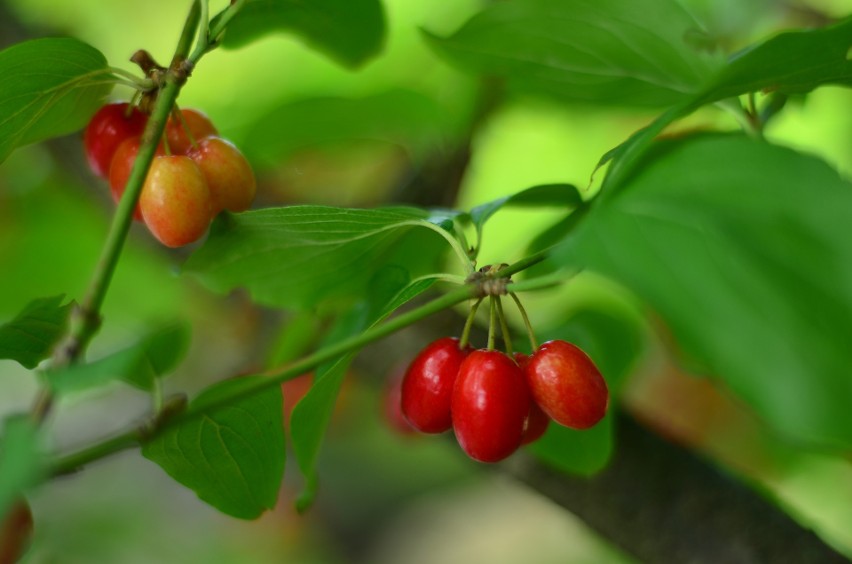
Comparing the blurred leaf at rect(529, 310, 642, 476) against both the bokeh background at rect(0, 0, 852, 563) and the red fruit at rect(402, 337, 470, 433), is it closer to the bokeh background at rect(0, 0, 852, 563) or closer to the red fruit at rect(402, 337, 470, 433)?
the bokeh background at rect(0, 0, 852, 563)

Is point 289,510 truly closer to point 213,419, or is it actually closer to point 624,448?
point 624,448

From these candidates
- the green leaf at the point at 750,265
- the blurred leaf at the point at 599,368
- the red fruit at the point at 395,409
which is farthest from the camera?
the red fruit at the point at 395,409

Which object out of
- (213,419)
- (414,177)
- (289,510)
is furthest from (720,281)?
(289,510)

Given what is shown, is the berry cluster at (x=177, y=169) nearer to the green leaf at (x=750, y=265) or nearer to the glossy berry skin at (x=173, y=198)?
the glossy berry skin at (x=173, y=198)

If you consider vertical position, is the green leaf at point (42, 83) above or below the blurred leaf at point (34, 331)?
above

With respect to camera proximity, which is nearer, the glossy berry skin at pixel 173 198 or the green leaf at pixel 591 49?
the glossy berry skin at pixel 173 198

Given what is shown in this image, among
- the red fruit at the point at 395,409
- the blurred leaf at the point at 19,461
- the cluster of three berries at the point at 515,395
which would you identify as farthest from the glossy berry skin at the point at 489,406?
the red fruit at the point at 395,409
